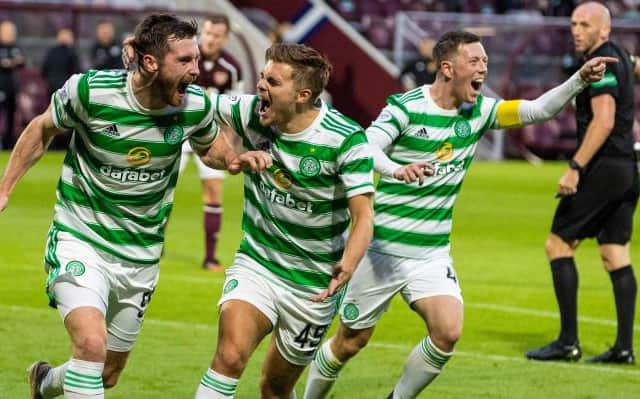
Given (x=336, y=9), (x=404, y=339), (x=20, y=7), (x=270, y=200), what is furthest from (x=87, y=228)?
(x=336, y=9)

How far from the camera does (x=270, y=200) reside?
652 centimetres

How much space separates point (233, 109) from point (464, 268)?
7.29 metres

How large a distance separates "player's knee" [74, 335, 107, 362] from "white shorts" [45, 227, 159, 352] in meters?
0.19

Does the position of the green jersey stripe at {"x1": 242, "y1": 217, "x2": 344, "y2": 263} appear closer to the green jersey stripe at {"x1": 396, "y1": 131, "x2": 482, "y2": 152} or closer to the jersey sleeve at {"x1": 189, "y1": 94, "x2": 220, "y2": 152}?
the jersey sleeve at {"x1": 189, "y1": 94, "x2": 220, "y2": 152}

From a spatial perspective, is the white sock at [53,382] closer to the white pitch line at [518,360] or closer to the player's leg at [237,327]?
the player's leg at [237,327]

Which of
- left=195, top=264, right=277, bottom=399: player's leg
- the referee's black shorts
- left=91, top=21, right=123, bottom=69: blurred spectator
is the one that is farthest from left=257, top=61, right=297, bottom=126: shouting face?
left=91, top=21, right=123, bottom=69: blurred spectator

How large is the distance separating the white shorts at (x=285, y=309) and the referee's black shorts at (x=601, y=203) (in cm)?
309

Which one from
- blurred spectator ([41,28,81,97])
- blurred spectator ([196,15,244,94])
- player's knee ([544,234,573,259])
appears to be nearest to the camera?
player's knee ([544,234,573,259])

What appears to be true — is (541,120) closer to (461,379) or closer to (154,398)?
(461,379)

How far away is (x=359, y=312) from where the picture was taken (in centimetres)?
744

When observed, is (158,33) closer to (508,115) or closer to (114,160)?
(114,160)

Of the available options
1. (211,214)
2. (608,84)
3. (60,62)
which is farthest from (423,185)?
(60,62)

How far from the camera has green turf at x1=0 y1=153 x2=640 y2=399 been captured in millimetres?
8258

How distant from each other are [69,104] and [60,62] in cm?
1819
